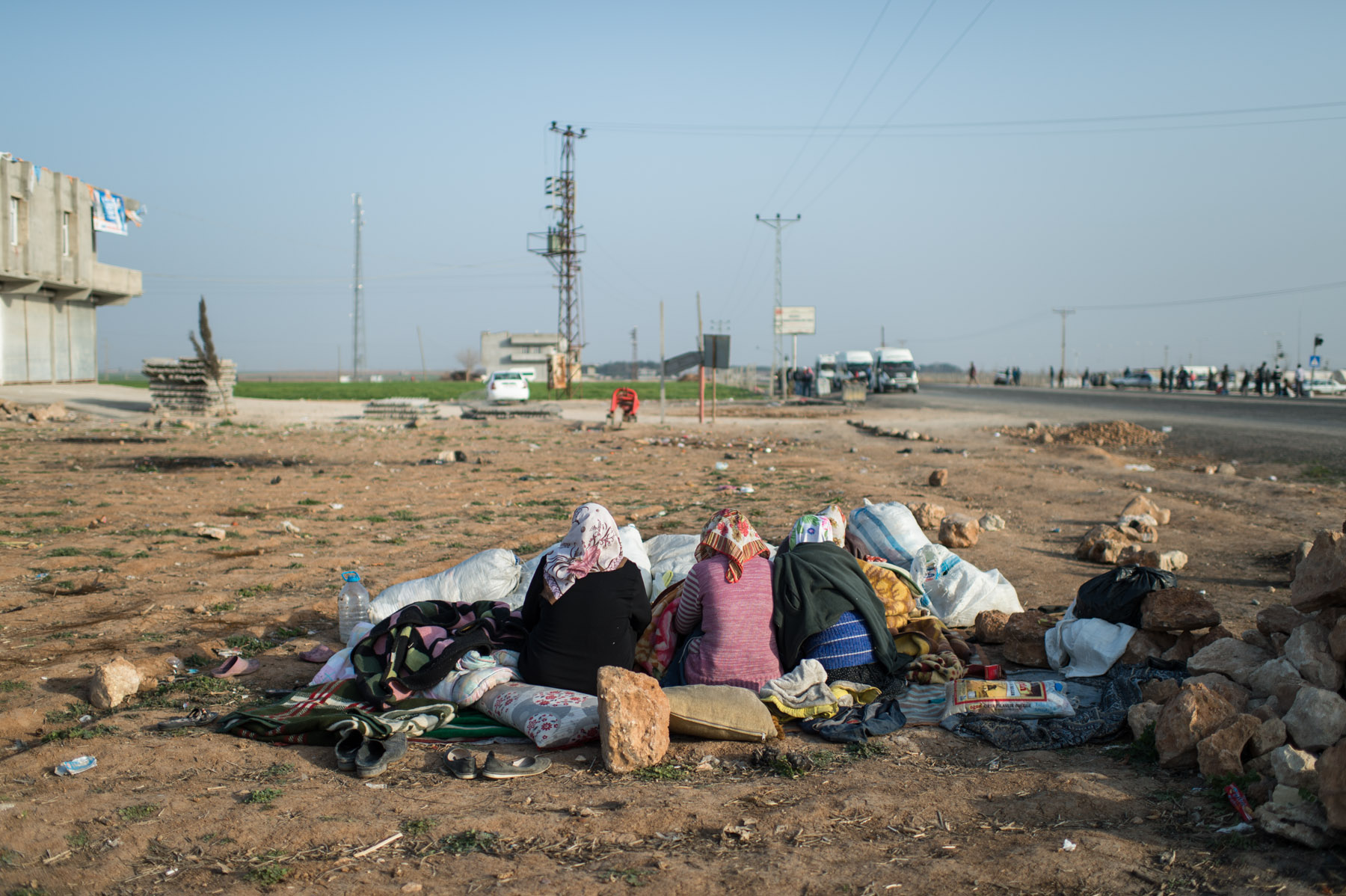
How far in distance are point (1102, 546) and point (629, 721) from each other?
535 centimetres

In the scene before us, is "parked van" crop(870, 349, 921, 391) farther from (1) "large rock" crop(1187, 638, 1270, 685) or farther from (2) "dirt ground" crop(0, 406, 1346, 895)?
(1) "large rock" crop(1187, 638, 1270, 685)

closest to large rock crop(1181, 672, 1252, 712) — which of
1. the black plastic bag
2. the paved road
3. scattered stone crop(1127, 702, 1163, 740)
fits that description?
scattered stone crop(1127, 702, 1163, 740)

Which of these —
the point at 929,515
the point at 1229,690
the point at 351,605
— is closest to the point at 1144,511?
the point at 929,515

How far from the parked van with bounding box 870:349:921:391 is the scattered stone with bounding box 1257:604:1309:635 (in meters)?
40.1

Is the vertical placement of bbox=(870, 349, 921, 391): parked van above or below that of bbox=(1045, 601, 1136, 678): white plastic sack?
above

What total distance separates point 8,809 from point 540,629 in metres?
2.14

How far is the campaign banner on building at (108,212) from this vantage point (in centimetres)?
2984

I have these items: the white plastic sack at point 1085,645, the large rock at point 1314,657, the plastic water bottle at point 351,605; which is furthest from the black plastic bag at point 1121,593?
the plastic water bottle at point 351,605

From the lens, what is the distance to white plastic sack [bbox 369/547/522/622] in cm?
550

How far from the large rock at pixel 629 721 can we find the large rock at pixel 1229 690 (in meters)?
2.11

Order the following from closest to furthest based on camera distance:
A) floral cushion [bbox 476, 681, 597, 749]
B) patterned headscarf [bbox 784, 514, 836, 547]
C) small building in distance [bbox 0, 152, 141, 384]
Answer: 1. floral cushion [bbox 476, 681, 597, 749]
2. patterned headscarf [bbox 784, 514, 836, 547]
3. small building in distance [bbox 0, 152, 141, 384]

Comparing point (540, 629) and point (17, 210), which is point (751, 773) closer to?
point (540, 629)

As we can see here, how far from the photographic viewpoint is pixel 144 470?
41.9 feet

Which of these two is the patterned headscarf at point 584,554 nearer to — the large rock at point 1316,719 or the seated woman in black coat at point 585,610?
the seated woman in black coat at point 585,610
